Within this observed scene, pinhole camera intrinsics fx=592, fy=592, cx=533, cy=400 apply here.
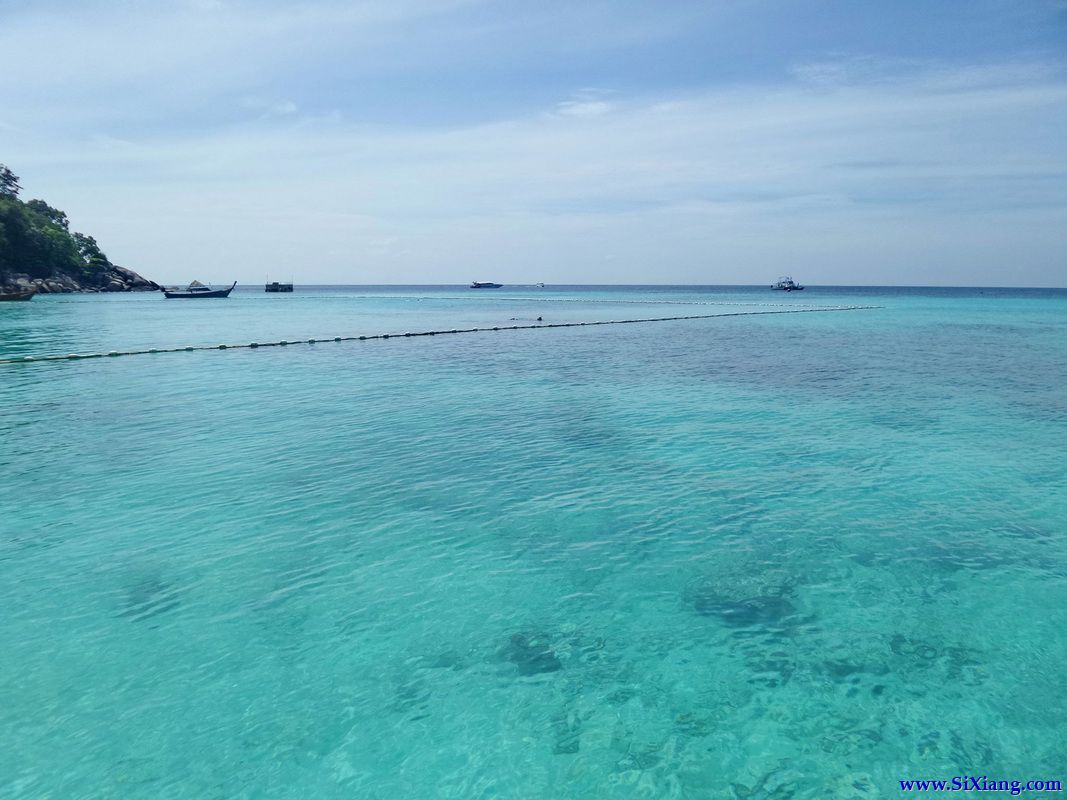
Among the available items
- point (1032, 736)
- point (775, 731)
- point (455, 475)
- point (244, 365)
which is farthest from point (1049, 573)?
point (244, 365)

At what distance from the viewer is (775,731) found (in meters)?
6.95

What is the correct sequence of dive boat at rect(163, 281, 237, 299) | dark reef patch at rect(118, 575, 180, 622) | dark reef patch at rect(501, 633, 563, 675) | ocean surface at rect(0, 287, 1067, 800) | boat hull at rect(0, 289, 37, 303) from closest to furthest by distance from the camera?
ocean surface at rect(0, 287, 1067, 800), dark reef patch at rect(501, 633, 563, 675), dark reef patch at rect(118, 575, 180, 622), boat hull at rect(0, 289, 37, 303), dive boat at rect(163, 281, 237, 299)

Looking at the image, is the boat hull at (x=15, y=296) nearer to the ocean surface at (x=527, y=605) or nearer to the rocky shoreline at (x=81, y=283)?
the rocky shoreline at (x=81, y=283)

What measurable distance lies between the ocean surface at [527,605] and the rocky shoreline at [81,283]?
11856 centimetres

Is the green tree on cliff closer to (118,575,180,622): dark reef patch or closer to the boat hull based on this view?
the boat hull

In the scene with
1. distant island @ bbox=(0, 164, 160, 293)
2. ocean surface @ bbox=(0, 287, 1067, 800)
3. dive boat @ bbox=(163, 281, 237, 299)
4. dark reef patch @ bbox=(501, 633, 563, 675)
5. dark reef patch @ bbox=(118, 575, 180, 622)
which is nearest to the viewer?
ocean surface @ bbox=(0, 287, 1067, 800)

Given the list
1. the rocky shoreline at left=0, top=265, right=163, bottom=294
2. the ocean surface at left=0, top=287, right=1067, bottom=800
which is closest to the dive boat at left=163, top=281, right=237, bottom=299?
the rocky shoreline at left=0, top=265, right=163, bottom=294

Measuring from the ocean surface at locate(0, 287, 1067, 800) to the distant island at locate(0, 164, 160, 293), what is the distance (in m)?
120

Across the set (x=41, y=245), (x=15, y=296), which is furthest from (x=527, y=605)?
(x=41, y=245)

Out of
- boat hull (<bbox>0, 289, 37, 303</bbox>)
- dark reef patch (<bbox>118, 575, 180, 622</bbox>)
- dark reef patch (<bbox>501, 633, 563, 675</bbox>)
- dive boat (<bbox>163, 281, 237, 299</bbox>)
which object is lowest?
dark reef patch (<bbox>501, 633, 563, 675</bbox>)

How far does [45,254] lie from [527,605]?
15216 cm

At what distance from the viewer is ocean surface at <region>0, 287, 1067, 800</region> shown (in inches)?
259

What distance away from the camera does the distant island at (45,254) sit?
10912 centimetres

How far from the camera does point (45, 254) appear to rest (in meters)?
120
